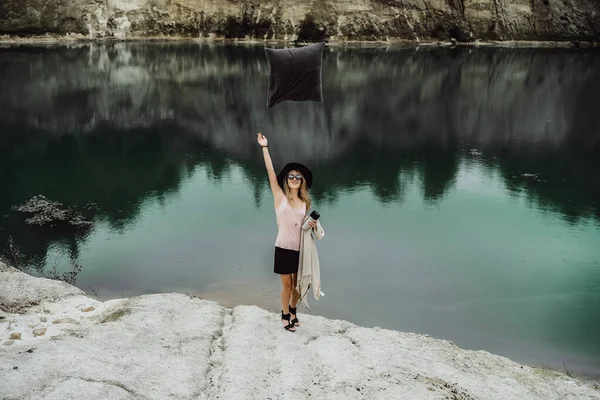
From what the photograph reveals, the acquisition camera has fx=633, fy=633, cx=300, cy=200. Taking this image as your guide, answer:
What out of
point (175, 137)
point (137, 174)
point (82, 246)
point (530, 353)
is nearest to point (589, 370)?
point (530, 353)

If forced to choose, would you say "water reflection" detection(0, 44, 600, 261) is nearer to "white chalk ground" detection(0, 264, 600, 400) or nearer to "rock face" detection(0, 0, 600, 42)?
"white chalk ground" detection(0, 264, 600, 400)

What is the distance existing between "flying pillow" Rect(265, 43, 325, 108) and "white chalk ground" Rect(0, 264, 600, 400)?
3.78m

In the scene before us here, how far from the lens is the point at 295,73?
10.4m

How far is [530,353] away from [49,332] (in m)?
10.2

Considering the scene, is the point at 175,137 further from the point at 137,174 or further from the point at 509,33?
the point at 509,33

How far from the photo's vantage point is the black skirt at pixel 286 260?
29.9 ft

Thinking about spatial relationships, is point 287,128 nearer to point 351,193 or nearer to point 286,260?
point 351,193

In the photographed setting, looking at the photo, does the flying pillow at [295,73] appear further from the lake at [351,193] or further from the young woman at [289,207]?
the lake at [351,193]

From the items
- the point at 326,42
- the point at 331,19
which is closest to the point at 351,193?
the point at 326,42

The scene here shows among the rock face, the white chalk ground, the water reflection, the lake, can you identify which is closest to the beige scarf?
the white chalk ground

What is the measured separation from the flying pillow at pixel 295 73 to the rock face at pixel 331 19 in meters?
75.3

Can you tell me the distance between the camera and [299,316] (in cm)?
1096

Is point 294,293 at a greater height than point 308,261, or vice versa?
point 308,261

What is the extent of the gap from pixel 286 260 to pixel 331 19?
80429 mm
